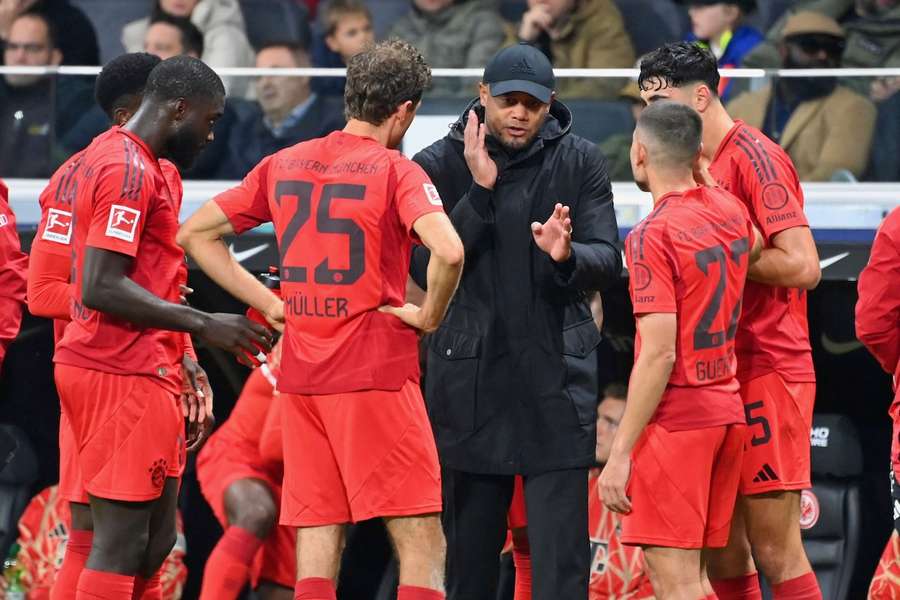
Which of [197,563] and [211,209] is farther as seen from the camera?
[197,563]

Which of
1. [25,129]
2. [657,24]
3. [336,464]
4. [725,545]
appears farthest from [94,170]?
[657,24]

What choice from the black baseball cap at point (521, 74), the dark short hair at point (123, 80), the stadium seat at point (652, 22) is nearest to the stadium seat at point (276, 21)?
the stadium seat at point (652, 22)

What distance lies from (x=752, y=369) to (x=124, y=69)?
95.2 inches

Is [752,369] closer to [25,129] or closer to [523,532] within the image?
[523,532]

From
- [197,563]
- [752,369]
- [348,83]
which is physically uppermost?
[348,83]

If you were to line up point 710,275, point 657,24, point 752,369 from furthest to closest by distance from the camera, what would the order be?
1. point 657,24
2. point 752,369
3. point 710,275

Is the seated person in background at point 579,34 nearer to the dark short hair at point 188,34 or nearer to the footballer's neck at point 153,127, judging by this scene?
the dark short hair at point 188,34

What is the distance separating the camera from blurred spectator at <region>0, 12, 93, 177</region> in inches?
309

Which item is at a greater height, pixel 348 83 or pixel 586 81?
pixel 586 81

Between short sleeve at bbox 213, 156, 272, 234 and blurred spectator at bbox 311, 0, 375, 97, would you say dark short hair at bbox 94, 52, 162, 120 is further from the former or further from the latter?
blurred spectator at bbox 311, 0, 375, 97

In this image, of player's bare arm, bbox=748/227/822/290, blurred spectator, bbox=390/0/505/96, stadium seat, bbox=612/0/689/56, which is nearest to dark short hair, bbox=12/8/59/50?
blurred spectator, bbox=390/0/505/96

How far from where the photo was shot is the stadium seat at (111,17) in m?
9.34

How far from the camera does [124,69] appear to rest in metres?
5.50

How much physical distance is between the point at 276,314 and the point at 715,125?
160cm
